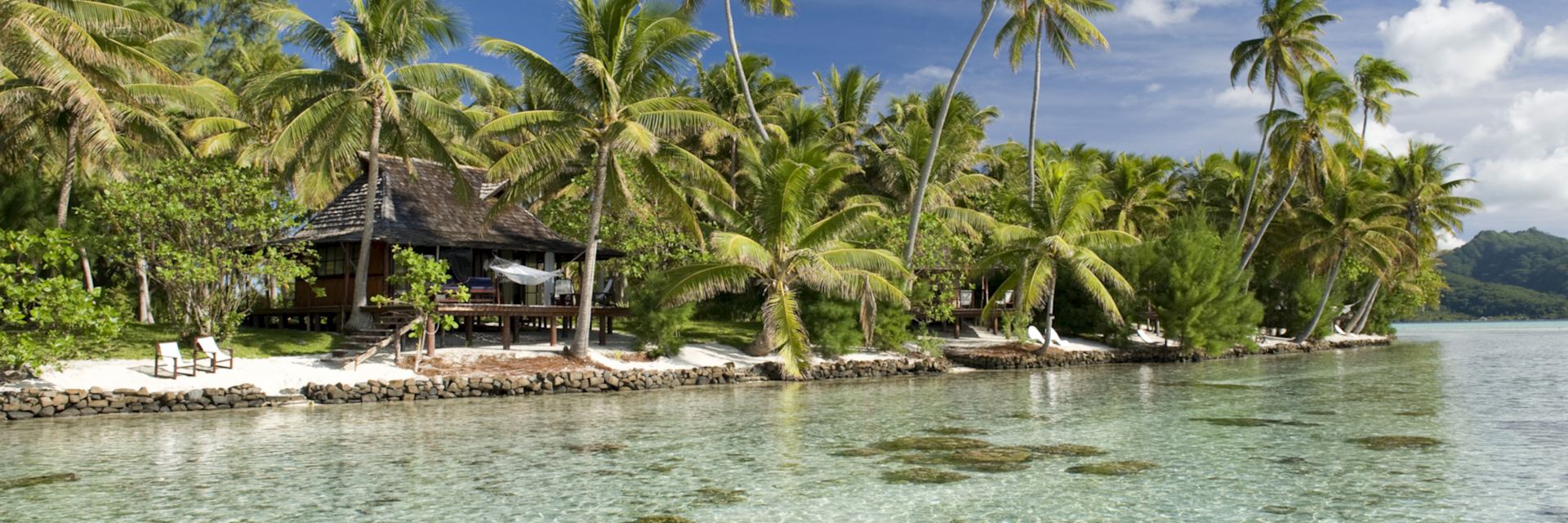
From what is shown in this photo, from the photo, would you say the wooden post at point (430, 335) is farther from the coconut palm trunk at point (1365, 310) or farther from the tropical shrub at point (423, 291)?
the coconut palm trunk at point (1365, 310)

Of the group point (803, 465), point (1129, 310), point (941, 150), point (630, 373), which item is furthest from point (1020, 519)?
point (1129, 310)

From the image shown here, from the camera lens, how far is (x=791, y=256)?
21.8 meters

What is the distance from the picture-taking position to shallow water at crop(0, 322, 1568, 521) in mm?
8344

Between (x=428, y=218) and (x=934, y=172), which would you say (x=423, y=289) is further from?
(x=934, y=172)

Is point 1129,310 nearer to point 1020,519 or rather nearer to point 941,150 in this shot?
point 941,150

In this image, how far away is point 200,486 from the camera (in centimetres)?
Result: 955

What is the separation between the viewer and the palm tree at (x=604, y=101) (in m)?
20.3

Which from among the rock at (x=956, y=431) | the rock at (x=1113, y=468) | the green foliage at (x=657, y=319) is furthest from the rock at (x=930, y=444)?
the green foliage at (x=657, y=319)

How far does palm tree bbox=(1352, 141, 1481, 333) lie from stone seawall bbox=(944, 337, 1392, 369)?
912 cm

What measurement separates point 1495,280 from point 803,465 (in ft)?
568

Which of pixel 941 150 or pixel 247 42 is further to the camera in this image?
pixel 247 42

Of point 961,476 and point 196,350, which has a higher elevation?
point 196,350

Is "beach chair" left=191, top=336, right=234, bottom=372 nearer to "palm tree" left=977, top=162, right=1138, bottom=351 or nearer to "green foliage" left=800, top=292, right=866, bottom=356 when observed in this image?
"green foliage" left=800, top=292, right=866, bottom=356

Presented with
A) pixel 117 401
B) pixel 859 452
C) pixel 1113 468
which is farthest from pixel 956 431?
pixel 117 401
